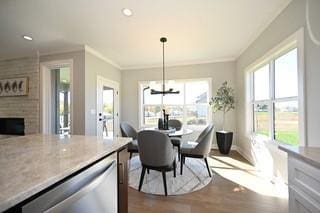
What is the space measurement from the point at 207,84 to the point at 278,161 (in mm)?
2924

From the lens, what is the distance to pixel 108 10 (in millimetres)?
2682

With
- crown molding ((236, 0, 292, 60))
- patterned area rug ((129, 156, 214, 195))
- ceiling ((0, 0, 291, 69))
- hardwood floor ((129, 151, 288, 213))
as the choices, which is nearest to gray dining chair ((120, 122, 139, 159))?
patterned area rug ((129, 156, 214, 195))

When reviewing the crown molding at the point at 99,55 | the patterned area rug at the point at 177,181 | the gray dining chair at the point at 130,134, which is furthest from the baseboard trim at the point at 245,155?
the crown molding at the point at 99,55

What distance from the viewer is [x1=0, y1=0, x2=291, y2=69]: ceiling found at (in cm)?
256

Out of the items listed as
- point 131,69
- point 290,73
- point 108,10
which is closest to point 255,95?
point 290,73

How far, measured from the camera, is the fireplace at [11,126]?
439 centimetres

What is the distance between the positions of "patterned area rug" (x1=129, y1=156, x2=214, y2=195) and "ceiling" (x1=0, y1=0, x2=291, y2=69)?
8.82 ft

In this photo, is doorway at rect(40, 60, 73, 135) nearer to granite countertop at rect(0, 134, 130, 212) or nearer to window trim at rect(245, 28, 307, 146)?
granite countertop at rect(0, 134, 130, 212)

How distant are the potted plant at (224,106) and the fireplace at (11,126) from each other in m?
5.17

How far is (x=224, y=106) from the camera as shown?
4.50 metres

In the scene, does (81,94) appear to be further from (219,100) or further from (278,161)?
(278,161)

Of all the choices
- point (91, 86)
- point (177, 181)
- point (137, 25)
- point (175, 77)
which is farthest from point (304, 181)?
point (175, 77)

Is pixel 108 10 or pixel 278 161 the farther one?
pixel 108 10

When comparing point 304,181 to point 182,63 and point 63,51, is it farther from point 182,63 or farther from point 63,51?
point 63,51
